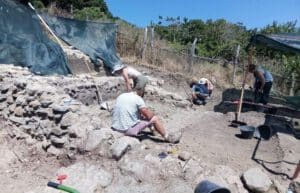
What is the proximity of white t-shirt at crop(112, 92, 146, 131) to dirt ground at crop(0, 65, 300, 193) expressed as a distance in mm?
436

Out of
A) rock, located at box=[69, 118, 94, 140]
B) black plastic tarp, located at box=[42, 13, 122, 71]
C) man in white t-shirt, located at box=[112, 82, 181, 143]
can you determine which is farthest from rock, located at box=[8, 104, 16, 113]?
black plastic tarp, located at box=[42, 13, 122, 71]

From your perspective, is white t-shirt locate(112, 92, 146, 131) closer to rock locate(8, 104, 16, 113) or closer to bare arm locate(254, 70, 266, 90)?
rock locate(8, 104, 16, 113)

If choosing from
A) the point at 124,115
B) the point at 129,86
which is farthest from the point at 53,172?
the point at 129,86

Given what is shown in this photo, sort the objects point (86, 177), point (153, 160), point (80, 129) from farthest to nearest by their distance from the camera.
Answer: point (80, 129) → point (153, 160) → point (86, 177)

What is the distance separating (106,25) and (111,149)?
908cm

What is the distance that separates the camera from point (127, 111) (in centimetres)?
677

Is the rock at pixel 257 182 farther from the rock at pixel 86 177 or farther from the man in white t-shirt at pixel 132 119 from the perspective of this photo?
the rock at pixel 86 177

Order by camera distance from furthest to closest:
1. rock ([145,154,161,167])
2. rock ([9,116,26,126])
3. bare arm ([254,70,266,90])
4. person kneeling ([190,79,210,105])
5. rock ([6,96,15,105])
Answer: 1. person kneeling ([190,79,210,105])
2. bare arm ([254,70,266,90])
3. rock ([6,96,15,105])
4. rock ([9,116,26,126])
5. rock ([145,154,161,167])

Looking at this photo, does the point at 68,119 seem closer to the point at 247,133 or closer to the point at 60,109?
the point at 60,109

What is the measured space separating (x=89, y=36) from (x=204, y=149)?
7.70 meters

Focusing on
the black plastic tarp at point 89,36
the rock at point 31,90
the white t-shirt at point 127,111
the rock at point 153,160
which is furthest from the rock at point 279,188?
the black plastic tarp at point 89,36

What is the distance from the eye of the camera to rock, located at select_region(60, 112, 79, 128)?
6776 millimetres

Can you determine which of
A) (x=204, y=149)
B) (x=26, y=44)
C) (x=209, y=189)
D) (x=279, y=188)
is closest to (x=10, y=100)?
(x=26, y=44)

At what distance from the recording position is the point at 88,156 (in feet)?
20.1
